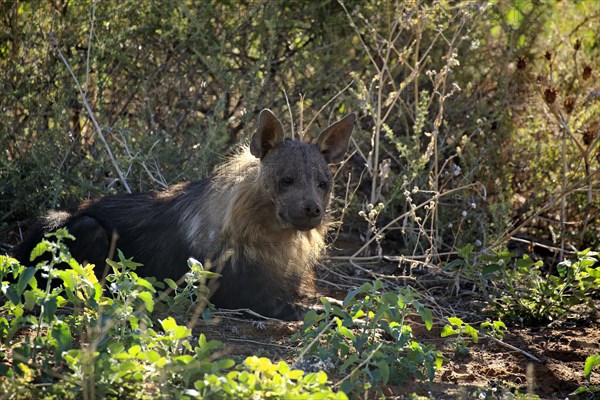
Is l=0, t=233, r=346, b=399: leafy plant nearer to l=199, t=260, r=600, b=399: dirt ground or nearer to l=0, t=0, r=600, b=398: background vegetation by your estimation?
l=199, t=260, r=600, b=399: dirt ground

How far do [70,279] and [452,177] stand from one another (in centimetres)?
406

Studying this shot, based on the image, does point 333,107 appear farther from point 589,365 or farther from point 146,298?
point 146,298

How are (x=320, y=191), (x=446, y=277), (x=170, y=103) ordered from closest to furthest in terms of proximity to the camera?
(x=320, y=191) → (x=446, y=277) → (x=170, y=103)

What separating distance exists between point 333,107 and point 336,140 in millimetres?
1326

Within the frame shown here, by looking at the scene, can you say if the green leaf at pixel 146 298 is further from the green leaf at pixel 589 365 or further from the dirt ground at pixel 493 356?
the green leaf at pixel 589 365

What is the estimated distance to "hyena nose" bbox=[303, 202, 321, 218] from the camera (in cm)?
555

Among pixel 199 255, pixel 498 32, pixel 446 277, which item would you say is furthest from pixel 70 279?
pixel 498 32

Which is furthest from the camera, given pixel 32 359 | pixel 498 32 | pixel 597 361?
pixel 498 32

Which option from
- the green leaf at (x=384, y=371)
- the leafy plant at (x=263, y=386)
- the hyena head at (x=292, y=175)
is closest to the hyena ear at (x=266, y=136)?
the hyena head at (x=292, y=175)

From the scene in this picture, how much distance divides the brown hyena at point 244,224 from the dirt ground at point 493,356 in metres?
0.42

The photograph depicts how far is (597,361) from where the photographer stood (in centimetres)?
462

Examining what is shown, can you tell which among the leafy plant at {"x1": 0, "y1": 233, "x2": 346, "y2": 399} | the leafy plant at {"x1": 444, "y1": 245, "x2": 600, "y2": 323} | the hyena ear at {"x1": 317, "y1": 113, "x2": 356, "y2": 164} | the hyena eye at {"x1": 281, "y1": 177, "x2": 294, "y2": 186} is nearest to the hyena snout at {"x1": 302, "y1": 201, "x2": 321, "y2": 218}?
the hyena eye at {"x1": 281, "y1": 177, "x2": 294, "y2": 186}

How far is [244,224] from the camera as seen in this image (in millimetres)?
5863

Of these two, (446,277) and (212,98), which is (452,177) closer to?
(446,277)
